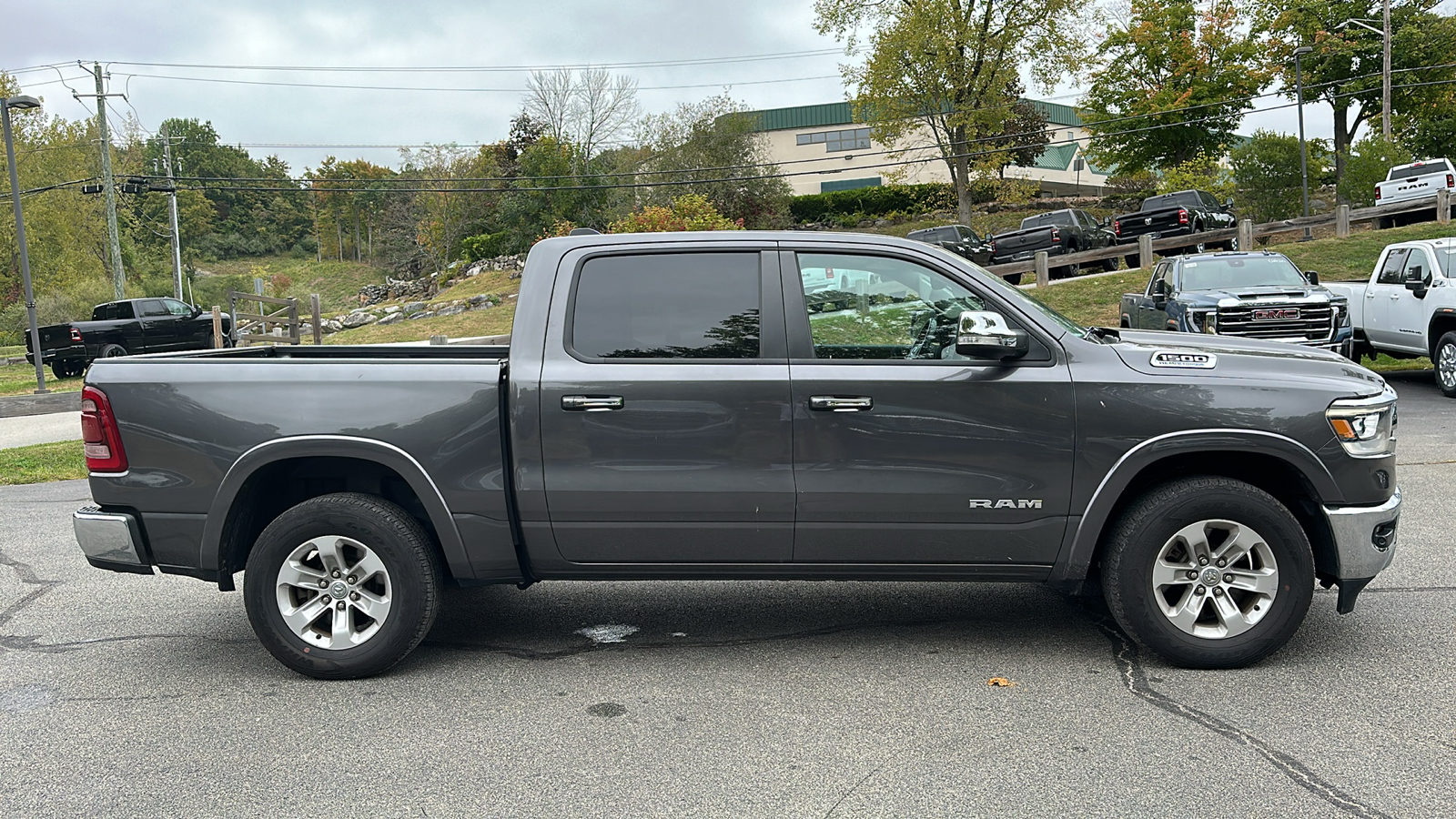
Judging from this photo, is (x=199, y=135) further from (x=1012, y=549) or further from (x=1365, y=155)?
(x=1012, y=549)

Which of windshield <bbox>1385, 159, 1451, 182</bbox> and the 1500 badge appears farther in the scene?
windshield <bbox>1385, 159, 1451, 182</bbox>

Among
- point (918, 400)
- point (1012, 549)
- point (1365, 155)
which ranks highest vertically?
point (1365, 155)

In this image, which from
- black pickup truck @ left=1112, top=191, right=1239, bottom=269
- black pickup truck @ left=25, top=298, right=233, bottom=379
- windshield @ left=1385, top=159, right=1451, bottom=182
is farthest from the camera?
windshield @ left=1385, top=159, right=1451, bottom=182

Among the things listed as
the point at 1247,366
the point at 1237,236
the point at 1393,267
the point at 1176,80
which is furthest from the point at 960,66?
the point at 1247,366

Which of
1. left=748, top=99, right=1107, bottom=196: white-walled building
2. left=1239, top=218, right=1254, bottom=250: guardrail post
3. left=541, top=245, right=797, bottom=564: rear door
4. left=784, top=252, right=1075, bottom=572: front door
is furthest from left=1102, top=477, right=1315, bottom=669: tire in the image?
left=748, top=99, right=1107, bottom=196: white-walled building

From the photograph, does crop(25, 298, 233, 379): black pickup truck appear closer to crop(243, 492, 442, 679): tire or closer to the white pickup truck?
crop(243, 492, 442, 679): tire

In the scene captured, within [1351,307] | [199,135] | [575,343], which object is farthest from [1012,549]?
[199,135]

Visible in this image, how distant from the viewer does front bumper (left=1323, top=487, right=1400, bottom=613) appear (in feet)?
14.1

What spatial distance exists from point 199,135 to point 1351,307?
12525 cm

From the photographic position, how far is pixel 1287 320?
42.9 ft

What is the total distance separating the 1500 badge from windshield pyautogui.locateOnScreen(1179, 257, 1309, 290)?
10.5 m

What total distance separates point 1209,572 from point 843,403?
169 centimetres

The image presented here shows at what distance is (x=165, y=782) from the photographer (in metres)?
3.63

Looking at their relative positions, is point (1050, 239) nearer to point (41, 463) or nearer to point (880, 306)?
point (41, 463)
